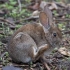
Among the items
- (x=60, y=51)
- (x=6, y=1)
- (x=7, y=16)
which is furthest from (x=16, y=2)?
(x=60, y=51)

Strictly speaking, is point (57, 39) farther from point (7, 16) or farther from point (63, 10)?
point (63, 10)

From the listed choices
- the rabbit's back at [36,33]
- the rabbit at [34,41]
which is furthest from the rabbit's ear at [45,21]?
the rabbit's back at [36,33]

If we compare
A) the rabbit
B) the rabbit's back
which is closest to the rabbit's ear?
the rabbit

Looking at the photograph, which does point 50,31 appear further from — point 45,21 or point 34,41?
point 34,41

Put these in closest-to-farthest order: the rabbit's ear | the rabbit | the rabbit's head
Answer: the rabbit → the rabbit's head → the rabbit's ear

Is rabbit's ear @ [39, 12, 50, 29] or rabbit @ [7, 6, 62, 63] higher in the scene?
rabbit's ear @ [39, 12, 50, 29]

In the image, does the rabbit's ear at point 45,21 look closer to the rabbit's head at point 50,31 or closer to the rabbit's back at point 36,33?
the rabbit's head at point 50,31

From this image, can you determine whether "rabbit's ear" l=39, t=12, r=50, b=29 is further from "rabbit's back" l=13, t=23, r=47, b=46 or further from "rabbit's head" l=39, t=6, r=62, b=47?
"rabbit's back" l=13, t=23, r=47, b=46

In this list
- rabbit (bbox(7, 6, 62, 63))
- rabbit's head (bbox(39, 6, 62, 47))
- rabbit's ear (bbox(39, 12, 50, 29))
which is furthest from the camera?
rabbit's ear (bbox(39, 12, 50, 29))
